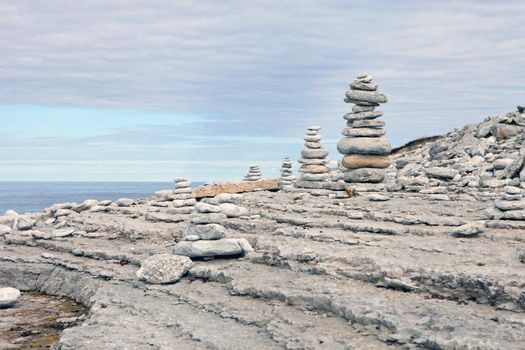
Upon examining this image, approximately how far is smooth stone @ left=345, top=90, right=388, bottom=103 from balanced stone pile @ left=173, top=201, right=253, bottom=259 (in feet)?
40.8

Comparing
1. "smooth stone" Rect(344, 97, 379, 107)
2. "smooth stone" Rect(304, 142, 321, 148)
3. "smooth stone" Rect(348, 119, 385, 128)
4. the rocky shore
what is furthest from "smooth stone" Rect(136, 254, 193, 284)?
"smooth stone" Rect(304, 142, 321, 148)

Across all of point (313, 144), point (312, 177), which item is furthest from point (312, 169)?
point (313, 144)

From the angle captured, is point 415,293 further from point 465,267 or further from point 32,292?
point 32,292

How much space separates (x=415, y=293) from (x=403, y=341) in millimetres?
2468

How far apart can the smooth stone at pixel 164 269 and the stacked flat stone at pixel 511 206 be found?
28.6 ft

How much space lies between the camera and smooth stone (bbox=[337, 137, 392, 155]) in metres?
30.8

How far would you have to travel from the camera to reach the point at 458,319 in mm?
12742

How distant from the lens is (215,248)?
19.1 m

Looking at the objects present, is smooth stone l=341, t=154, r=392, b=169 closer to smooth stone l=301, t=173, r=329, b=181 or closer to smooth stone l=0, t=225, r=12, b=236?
smooth stone l=301, t=173, r=329, b=181

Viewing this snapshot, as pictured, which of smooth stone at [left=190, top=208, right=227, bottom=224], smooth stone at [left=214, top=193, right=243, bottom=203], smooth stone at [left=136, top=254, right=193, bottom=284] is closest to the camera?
smooth stone at [left=136, top=254, right=193, bottom=284]

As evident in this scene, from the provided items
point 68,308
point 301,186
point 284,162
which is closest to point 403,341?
point 68,308

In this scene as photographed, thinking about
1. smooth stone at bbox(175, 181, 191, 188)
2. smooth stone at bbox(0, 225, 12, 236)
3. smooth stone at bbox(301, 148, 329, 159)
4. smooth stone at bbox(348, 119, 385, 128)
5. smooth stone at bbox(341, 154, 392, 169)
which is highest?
smooth stone at bbox(348, 119, 385, 128)

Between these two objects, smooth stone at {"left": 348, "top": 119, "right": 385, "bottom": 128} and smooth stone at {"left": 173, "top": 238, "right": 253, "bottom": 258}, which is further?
smooth stone at {"left": 348, "top": 119, "right": 385, "bottom": 128}

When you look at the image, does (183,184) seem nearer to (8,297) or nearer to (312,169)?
(312,169)
